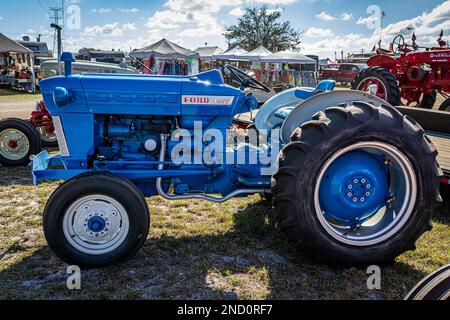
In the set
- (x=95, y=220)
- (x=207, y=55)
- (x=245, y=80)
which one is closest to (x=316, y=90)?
(x=245, y=80)

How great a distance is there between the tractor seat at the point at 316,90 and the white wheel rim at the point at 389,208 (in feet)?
3.29

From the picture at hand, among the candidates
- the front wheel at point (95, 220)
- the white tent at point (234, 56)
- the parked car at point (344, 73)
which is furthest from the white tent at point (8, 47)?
the front wheel at point (95, 220)

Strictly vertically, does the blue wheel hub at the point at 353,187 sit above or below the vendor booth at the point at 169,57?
below

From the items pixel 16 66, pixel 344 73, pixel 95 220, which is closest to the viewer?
pixel 95 220

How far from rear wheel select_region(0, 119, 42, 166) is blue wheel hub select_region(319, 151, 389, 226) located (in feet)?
15.3

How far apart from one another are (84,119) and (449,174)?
10.9 ft

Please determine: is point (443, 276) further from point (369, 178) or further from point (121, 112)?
point (121, 112)

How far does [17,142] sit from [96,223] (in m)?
3.85

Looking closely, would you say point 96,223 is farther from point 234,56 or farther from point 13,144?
point 234,56

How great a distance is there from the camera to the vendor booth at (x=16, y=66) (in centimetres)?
2058

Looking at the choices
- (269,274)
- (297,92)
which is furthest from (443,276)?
(297,92)

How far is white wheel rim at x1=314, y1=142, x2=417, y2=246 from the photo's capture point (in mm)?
2795

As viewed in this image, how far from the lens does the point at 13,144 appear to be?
19.4ft

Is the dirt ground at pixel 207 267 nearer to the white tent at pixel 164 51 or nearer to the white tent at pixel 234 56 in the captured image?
the white tent at pixel 164 51
